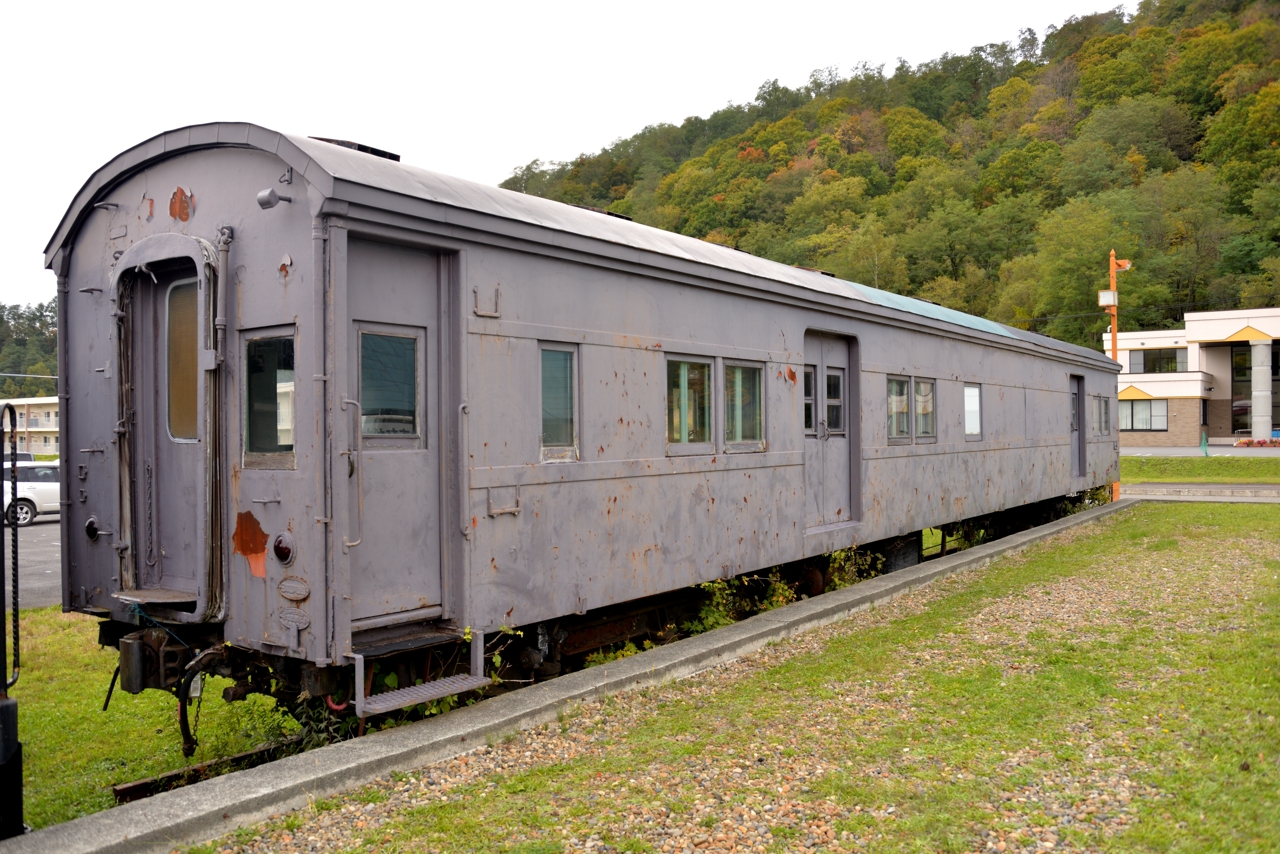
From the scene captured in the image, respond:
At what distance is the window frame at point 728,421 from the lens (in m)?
7.96

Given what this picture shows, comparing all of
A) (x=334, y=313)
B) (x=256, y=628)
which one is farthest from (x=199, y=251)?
(x=256, y=628)

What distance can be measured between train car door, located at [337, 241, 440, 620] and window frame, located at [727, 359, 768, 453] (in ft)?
9.93

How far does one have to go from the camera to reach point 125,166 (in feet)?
18.9

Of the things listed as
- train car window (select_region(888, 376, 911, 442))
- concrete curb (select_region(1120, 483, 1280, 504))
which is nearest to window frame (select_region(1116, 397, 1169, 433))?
concrete curb (select_region(1120, 483, 1280, 504))

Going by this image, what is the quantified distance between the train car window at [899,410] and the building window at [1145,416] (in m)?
43.0

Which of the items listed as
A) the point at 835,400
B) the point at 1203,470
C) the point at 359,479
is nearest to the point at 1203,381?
the point at 1203,470

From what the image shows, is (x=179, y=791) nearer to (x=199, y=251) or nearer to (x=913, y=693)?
(x=199, y=251)

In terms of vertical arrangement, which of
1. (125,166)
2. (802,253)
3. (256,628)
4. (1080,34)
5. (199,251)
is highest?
(1080,34)

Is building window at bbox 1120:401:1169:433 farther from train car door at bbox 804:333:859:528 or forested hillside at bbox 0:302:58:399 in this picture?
forested hillside at bbox 0:302:58:399

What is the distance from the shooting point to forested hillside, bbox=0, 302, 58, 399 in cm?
5553

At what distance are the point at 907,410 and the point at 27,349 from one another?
63.1 meters

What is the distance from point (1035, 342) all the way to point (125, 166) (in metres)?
14.2

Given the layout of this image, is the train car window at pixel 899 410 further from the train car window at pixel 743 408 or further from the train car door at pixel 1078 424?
the train car door at pixel 1078 424

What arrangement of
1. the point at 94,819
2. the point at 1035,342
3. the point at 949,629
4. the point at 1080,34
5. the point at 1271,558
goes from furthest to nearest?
1. the point at 1080,34
2. the point at 1035,342
3. the point at 1271,558
4. the point at 949,629
5. the point at 94,819
